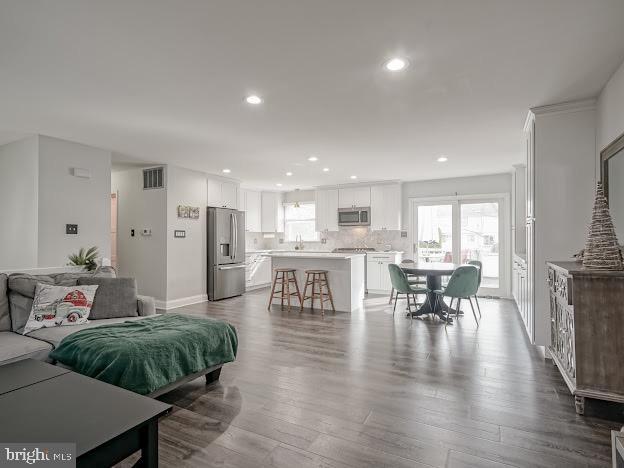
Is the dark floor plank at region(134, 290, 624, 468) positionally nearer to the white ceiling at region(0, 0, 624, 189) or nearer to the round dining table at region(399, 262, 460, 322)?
the round dining table at region(399, 262, 460, 322)

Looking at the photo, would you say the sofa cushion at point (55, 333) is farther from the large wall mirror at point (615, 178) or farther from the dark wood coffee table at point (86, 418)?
the large wall mirror at point (615, 178)

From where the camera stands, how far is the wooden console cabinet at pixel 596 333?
226 centimetres

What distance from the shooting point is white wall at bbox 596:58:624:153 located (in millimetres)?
2553

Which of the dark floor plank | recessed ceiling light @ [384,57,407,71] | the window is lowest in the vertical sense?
the dark floor plank

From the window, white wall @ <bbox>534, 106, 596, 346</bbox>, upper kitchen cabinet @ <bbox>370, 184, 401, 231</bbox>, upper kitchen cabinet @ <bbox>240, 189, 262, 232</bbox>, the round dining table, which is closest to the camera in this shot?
white wall @ <bbox>534, 106, 596, 346</bbox>

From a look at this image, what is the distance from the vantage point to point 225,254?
271 inches

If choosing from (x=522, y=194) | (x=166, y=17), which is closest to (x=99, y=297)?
(x=166, y=17)

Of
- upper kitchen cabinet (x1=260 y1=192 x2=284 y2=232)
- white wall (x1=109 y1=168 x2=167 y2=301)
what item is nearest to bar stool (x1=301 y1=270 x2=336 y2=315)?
white wall (x1=109 y1=168 x2=167 y2=301)

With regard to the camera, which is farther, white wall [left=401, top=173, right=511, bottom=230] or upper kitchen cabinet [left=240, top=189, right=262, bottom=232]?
upper kitchen cabinet [left=240, top=189, right=262, bottom=232]

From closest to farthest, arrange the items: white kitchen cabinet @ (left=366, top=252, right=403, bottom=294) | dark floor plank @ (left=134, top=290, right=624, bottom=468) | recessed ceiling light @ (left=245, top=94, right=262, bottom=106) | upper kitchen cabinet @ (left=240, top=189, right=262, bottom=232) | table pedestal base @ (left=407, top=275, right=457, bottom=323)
Answer: dark floor plank @ (left=134, top=290, right=624, bottom=468) → recessed ceiling light @ (left=245, top=94, right=262, bottom=106) → table pedestal base @ (left=407, top=275, right=457, bottom=323) → white kitchen cabinet @ (left=366, top=252, right=403, bottom=294) → upper kitchen cabinet @ (left=240, top=189, right=262, bottom=232)

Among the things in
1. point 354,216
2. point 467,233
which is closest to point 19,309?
point 354,216

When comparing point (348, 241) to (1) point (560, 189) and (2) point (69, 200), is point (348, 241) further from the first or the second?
(2) point (69, 200)

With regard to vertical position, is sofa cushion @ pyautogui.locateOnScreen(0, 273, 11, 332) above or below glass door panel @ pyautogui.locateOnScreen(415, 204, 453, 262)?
below

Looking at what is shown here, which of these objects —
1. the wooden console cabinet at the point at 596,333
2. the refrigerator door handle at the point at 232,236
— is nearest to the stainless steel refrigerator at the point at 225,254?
the refrigerator door handle at the point at 232,236
